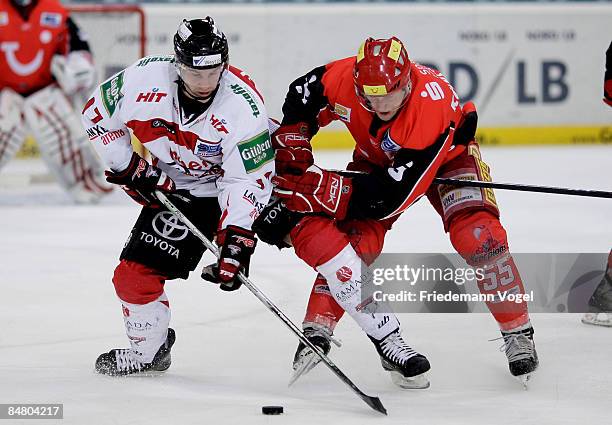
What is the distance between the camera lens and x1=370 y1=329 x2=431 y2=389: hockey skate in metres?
3.26

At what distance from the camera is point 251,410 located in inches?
120

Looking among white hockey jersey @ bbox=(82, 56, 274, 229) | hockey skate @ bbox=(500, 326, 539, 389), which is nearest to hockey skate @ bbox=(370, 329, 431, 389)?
hockey skate @ bbox=(500, 326, 539, 389)

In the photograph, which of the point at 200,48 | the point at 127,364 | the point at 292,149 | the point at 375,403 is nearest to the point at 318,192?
the point at 292,149

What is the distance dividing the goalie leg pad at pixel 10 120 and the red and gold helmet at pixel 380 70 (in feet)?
14.1

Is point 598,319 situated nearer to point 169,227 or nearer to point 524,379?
point 524,379

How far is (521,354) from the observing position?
11.1 feet

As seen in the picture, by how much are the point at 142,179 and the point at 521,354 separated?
1.15m

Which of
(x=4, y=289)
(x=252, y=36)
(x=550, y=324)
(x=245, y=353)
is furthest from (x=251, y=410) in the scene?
(x=252, y=36)

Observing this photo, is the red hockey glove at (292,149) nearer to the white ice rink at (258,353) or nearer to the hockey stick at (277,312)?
the hockey stick at (277,312)

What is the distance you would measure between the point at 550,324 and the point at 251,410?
56.8 inches

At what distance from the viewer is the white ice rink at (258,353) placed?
10.1 feet

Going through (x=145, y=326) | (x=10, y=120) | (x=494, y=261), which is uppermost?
(x=494, y=261)

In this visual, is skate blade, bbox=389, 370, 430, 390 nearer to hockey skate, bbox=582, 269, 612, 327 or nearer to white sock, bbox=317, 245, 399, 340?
white sock, bbox=317, 245, 399, 340

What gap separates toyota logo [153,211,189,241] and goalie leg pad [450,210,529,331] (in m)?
0.78
